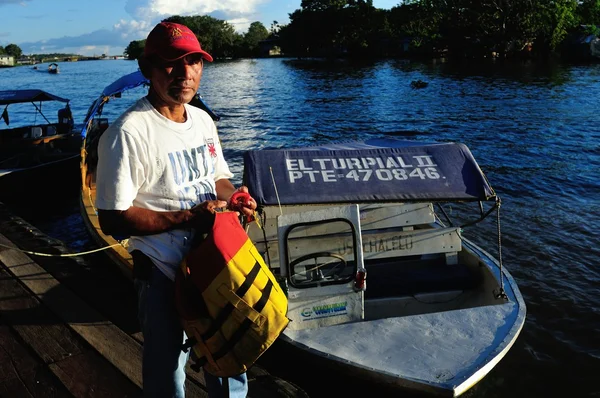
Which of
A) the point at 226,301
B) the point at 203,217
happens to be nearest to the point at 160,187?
the point at 203,217

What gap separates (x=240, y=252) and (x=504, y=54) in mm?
72903

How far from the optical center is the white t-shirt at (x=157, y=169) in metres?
2.38

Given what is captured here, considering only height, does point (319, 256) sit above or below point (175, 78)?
below

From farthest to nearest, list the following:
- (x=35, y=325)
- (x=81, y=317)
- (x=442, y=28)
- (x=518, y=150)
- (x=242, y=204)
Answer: (x=442, y=28), (x=518, y=150), (x=81, y=317), (x=35, y=325), (x=242, y=204)

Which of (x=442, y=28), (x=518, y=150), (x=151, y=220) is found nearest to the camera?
(x=151, y=220)

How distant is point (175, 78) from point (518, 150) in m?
19.7

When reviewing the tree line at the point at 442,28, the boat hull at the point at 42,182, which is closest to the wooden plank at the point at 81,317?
the boat hull at the point at 42,182

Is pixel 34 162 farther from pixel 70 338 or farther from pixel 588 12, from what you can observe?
pixel 588 12

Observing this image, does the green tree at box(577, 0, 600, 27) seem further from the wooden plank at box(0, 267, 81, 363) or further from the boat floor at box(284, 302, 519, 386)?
the wooden plank at box(0, 267, 81, 363)

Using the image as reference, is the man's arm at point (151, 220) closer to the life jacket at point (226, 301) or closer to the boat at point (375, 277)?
the life jacket at point (226, 301)

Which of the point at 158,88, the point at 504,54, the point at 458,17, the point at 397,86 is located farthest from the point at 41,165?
the point at 458,17

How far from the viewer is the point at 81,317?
510cm

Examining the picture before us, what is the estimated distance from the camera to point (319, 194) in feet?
19.0

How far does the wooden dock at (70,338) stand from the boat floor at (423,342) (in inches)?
51.9
